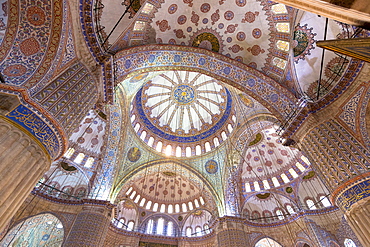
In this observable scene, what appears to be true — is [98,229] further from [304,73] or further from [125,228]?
[304,73]

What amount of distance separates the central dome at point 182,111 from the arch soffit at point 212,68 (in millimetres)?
4646

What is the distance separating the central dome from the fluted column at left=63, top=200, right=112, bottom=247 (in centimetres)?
553

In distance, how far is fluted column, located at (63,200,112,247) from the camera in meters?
8.67

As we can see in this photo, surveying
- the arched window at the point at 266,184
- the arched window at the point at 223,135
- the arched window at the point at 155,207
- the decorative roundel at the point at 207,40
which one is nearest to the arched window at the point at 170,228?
the arched window at the point at 155,207

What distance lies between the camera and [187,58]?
984cm

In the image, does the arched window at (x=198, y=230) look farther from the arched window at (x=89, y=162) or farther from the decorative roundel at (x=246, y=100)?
the decorative roundel at (x=246, y=100)

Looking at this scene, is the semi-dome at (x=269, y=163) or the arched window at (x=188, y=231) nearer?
the semi-dome at (x=269, y=163)

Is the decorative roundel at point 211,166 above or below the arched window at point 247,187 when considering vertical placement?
above

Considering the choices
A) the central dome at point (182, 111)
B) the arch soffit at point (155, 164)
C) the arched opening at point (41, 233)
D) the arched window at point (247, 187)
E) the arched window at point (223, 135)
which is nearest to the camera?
the arched opening at point (41, 233)

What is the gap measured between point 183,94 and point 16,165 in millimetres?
13227

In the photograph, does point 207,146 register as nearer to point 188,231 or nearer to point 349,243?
point 188,231

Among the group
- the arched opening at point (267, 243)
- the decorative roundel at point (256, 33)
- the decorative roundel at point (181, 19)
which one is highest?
the decorative roundel at point (181, 19)

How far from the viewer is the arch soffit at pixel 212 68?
28.0 feet

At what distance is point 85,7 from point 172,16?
4.21 m
